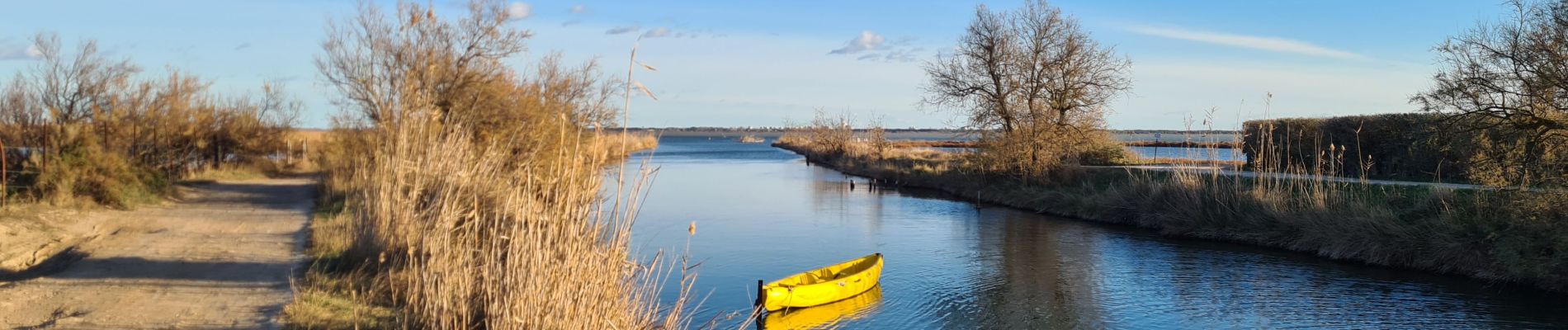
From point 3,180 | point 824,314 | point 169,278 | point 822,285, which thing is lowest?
point 824,314

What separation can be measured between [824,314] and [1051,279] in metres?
4.84

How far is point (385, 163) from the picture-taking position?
10.2 m

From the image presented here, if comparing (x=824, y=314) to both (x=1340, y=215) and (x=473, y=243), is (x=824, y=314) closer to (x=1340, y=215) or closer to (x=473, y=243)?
(x=473, y=243)

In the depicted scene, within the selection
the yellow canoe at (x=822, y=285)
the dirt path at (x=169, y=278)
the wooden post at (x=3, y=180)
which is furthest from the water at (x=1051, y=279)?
the wooden post at (x=3, y=180)

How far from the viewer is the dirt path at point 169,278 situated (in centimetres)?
807

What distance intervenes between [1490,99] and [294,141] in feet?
124

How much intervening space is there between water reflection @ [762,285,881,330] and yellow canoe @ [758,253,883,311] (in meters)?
0.09

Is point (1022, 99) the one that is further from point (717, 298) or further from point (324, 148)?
point (324, 148)

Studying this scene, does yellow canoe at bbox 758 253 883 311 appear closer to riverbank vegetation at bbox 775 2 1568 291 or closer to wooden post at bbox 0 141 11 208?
riverbank vegetation at bbox 775 2 1568 291

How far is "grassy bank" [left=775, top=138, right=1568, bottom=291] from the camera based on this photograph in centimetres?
1373

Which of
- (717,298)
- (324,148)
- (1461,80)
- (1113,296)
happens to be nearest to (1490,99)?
(1461,80)

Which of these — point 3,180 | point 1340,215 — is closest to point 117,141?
point 3,180

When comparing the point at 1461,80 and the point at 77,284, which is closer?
the point at 77,284

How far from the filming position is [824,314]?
13016 mm
